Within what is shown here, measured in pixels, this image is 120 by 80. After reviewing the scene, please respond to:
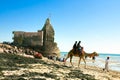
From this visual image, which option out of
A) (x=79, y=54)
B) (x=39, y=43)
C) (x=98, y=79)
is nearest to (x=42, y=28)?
Answer: (x=39, y=43)

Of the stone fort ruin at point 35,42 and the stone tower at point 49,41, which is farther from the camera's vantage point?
the stone tower at point 49,41

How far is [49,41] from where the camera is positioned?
55.6m

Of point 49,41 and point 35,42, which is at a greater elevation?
point 49,41

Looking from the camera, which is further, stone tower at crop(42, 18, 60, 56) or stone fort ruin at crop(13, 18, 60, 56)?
stone tower at crop(42, 18, 60, 56)

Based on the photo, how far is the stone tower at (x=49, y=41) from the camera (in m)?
53.8

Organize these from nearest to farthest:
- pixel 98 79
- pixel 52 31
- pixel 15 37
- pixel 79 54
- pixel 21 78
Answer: pixel 21 78, pixel 98 79, pixel 79 54, pixel 15 37, pixel 52 31

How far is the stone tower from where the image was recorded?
176 feet

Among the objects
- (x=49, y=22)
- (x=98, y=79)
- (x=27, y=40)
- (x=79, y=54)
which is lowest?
(x=98, y=79)

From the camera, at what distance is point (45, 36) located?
56.1 metres

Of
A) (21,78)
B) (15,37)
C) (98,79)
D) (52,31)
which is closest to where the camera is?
(21,78)

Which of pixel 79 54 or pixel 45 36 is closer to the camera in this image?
pixel 79 54

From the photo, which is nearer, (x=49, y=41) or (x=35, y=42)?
(x=35, y=42)

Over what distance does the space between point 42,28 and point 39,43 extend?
243 inches

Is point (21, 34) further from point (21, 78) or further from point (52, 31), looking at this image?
point (21, 78)
